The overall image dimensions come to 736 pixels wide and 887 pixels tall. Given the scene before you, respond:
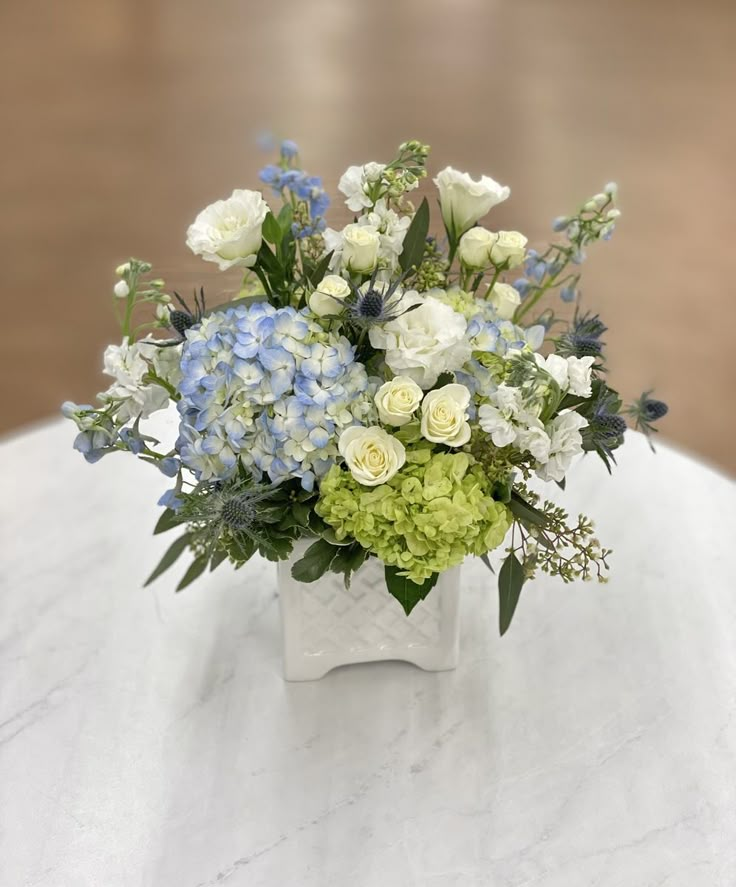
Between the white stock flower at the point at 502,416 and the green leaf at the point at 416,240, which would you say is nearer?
the white stock flower at the point at 502,416

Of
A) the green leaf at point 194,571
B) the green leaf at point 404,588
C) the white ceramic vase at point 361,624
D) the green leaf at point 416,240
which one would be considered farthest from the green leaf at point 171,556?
the green leaf at point 416,240

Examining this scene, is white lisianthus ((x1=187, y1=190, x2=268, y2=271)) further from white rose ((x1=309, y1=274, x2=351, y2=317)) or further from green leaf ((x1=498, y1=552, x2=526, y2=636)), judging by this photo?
green leaf ((x1=498, y1=552, x2=526, y2=636))

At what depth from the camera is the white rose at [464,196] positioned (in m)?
0.88

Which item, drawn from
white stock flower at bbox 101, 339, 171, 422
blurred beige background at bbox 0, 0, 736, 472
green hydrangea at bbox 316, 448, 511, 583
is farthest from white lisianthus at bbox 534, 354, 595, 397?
blurred beige background at bbox 0, 0, 736, 472

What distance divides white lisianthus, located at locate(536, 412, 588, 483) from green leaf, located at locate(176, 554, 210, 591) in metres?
0.39

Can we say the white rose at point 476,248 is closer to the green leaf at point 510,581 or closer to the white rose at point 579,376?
the white rose at point 579,376

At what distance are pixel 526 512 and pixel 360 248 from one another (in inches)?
11.5

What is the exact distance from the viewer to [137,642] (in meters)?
1.07

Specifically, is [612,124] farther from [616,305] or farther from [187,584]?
[187,584]

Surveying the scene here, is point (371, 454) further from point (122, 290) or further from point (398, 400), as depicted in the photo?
point (122, 290)

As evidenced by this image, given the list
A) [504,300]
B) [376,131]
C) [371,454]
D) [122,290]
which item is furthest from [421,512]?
[376,131]

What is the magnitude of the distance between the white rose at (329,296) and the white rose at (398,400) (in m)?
0.08

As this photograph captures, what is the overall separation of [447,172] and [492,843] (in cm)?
64

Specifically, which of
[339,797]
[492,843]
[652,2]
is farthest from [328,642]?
[652,2]
